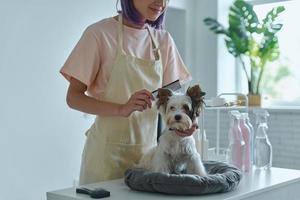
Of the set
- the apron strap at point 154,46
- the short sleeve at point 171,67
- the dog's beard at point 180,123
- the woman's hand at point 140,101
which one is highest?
the apron strap at point 154,46

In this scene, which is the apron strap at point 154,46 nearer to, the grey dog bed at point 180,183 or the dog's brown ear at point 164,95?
the dog's brown ear at point 164,95

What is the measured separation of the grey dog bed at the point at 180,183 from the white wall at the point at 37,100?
4.83 feet

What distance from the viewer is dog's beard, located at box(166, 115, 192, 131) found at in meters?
1.31

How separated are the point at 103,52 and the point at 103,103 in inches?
6.8

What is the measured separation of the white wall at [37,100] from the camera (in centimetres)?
257

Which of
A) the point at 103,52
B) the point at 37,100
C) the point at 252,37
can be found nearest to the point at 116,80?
the point at 103,52

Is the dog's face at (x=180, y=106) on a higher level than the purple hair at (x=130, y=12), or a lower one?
lower

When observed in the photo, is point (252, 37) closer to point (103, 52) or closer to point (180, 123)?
point (103, 52)

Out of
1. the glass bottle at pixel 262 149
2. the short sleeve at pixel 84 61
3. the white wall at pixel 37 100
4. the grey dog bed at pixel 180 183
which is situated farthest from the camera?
the white wall at pixel 37 100

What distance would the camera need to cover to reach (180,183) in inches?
47.4

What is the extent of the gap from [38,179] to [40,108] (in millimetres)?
401

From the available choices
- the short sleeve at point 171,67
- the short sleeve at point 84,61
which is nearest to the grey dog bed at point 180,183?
the short sleeve at point 84,61

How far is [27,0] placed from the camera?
8.64ft

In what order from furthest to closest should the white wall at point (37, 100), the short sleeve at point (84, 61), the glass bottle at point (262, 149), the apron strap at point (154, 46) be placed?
the white wall at point (37, 100)
the glass bottle at point (262, 149)
the apron strap at point (154, 46)
the short sleeve at point (84, 61)
